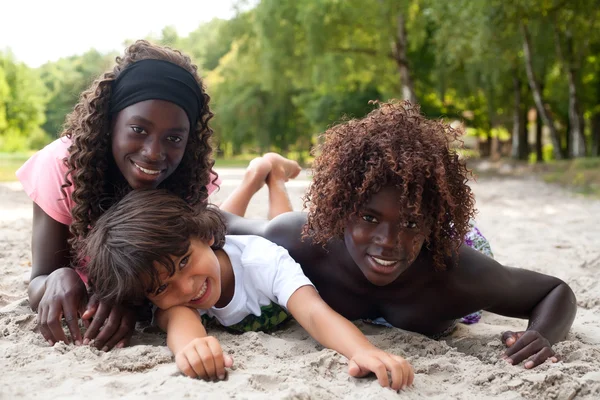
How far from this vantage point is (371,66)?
19.2m

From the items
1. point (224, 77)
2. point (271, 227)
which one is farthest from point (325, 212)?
point (224, 77)

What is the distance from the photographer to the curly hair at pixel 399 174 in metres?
2.35

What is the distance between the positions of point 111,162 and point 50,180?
1.17 feet

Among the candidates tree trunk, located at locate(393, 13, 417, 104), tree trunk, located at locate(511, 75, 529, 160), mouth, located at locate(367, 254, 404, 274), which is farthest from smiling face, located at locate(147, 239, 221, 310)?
tree trunk, located at locate(511, 75, 529, 160)

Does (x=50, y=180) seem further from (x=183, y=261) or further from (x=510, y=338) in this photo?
(x=510, y=338)

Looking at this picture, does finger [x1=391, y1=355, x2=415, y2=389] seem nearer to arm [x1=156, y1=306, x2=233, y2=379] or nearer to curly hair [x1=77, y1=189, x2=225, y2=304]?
arm [x1=156, y1=306, x2=233, y2=379]

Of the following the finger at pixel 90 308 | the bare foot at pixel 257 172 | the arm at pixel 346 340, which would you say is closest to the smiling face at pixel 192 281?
the finger at pixel 90 308

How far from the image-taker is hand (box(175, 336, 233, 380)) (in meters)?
2.14

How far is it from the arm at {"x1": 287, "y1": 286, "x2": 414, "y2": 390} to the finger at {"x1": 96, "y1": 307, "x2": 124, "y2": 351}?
75cm

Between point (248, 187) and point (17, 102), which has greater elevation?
point (17, 102)

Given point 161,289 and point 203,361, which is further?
point 161,289

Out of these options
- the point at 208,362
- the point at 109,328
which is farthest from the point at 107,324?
the point at 208,362

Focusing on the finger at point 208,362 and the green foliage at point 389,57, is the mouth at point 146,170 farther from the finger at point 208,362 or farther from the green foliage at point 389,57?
the green foliage at point 389,57

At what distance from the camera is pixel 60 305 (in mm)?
2645
